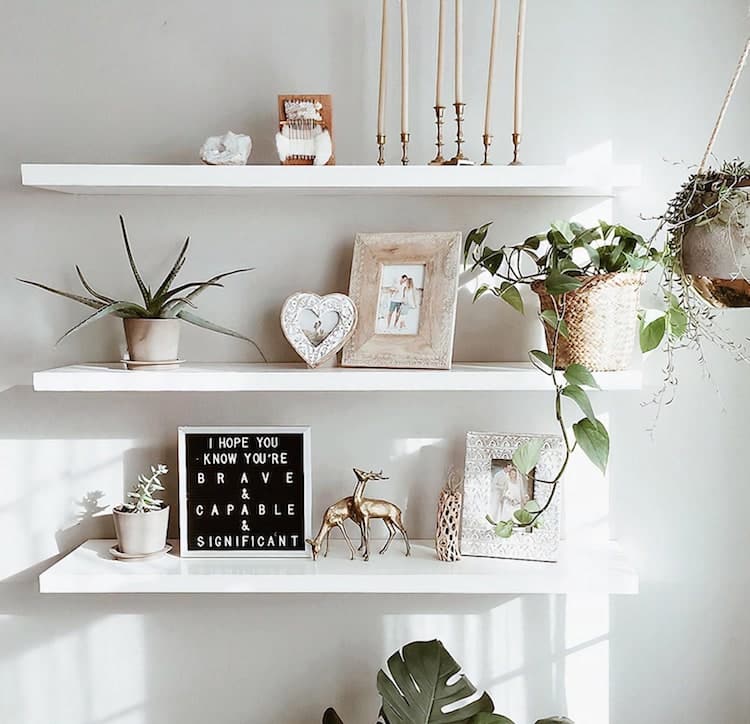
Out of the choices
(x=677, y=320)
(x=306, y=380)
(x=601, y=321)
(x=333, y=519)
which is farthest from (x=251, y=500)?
(x=677, y=320)

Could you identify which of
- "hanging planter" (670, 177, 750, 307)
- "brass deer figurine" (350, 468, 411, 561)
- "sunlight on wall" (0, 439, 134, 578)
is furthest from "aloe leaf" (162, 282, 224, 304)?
"hanging planter" (670, 177, 750, 307)

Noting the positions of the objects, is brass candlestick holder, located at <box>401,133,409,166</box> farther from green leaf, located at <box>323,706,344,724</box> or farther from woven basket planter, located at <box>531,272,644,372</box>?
green leaf, located at <box>323,706,344,724</box>

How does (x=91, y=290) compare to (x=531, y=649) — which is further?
(x=531, y=649)

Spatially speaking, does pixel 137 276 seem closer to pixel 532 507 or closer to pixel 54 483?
pixel 54 483

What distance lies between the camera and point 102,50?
194 cm

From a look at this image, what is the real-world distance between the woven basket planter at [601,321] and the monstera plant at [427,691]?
62 centimetres

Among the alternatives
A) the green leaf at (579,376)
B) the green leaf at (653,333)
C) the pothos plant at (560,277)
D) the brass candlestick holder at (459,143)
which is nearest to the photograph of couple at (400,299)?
the pothos plant at (560,277)

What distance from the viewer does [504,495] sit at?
75.4 inches

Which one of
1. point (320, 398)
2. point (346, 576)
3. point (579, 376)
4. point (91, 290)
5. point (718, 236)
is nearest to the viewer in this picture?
point (718, 236)

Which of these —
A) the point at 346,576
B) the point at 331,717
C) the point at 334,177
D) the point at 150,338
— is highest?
the point at 334,177

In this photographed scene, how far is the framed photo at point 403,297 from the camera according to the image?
1.84m

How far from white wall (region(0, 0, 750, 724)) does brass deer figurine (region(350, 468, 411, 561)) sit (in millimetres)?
117

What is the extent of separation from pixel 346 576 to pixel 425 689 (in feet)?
0.95

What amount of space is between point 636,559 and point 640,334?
48 cm
